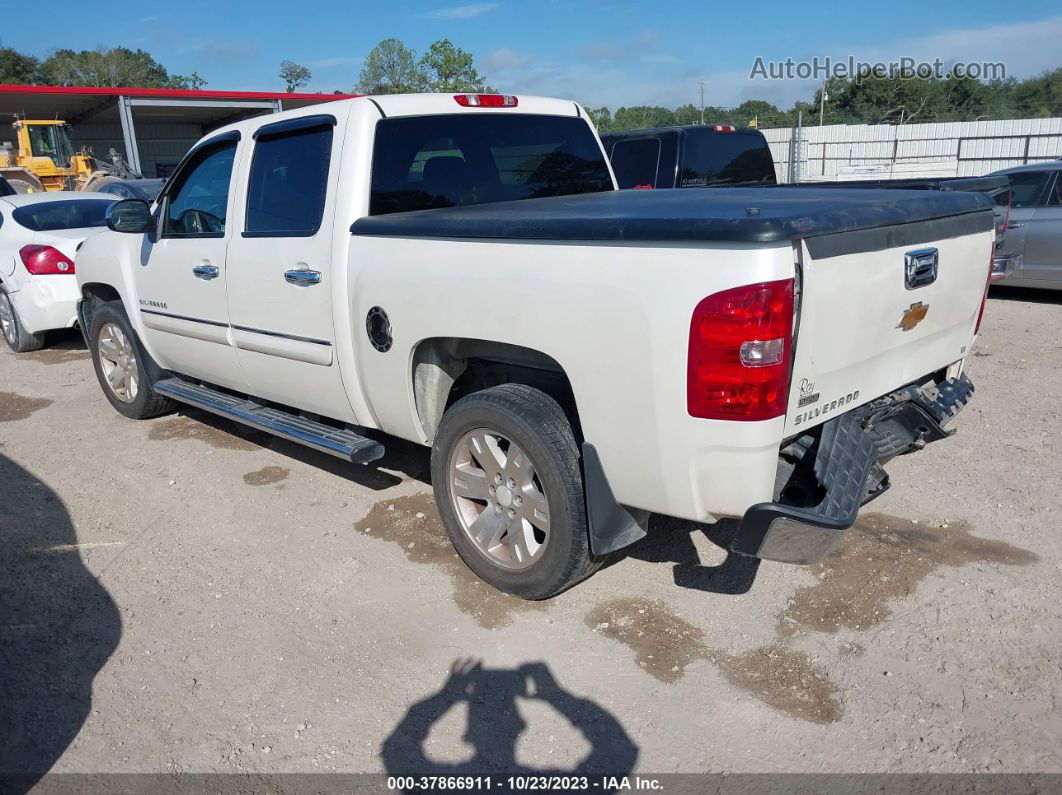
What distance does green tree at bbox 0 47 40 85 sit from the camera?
71.5m

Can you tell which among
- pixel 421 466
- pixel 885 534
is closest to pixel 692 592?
pixel 885 534

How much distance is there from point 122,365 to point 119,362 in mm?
41

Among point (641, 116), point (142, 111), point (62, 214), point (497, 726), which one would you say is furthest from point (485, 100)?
point (641, 116)

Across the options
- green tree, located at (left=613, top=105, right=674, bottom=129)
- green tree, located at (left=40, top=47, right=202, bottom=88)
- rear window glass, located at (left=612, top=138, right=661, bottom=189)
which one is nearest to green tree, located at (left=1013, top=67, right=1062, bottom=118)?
green tree, located at (left=613, top=105, right=674, bottom=129)

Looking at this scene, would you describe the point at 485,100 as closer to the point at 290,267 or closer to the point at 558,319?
the point at 290,267

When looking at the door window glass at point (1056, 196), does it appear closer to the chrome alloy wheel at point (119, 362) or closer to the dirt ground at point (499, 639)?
the dirt ground at point (499, 639)

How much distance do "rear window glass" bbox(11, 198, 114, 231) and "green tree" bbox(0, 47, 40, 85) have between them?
246 feet

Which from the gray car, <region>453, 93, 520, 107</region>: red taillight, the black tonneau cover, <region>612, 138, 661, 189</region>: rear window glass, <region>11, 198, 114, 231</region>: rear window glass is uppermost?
<region>453, 93, 520, 107</region>: red taillight

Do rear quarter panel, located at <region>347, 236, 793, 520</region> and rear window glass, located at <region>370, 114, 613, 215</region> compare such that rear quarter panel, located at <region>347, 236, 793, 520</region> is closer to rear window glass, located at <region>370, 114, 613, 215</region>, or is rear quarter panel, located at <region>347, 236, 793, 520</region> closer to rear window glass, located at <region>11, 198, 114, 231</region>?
rear window glass, located at <region>370, 114, 613, 215</region>

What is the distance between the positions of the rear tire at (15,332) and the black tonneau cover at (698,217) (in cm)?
680

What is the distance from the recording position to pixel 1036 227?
9.62 m

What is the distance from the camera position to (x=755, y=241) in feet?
8.86

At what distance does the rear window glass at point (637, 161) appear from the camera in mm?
9180

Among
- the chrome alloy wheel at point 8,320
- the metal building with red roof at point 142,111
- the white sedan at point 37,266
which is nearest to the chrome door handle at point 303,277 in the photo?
the white sedan at point 37,266
